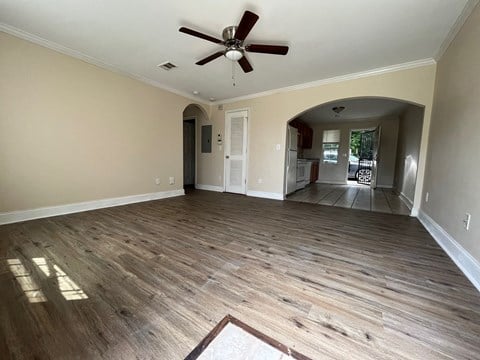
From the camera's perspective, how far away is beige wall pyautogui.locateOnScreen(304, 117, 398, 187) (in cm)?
680

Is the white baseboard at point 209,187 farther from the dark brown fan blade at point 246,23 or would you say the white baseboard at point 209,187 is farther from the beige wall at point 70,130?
the dark brown fan blade at point 246,23

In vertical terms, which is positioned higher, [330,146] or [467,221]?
[330,146]

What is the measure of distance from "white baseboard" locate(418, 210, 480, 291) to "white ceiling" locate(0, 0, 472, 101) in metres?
2.30

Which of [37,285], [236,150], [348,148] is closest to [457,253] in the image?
[37,285]

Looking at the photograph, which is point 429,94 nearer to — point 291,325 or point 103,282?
point 291,325

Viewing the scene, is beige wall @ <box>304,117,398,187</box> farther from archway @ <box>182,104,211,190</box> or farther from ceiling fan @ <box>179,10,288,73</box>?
ceiling fan @ <box>179,10,288,73</box>

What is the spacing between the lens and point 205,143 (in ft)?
18.5

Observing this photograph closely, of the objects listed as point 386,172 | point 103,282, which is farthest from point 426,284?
point 386,172

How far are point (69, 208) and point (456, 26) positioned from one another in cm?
551

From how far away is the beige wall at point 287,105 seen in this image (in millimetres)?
3074

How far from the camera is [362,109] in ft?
18.7

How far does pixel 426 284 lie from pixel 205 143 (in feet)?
16.8

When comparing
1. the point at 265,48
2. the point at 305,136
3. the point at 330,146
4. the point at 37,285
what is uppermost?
the point at 265,48

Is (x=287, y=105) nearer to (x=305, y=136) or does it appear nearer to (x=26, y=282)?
(x=305, y=136)
